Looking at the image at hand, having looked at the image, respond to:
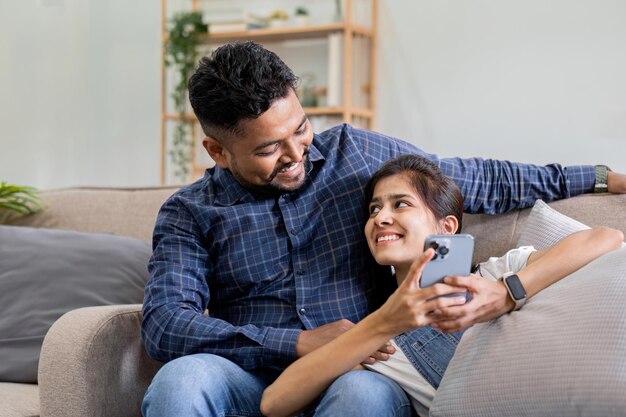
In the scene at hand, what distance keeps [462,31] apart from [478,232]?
7.61 feet

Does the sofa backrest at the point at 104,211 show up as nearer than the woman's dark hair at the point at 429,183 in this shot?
No

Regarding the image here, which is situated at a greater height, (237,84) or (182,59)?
(182,59)

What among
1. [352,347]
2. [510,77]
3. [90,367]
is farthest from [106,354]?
[510,77]

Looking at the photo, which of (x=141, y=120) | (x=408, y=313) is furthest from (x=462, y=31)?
(x=408, y=313)

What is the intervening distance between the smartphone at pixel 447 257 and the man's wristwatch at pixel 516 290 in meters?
0.12

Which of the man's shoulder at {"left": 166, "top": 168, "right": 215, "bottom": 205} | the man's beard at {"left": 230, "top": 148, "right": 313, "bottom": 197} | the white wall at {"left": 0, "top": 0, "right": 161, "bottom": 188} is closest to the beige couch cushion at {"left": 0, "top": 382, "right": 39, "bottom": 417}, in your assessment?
the man's shoulder at {"left": 166, "top": 168, "right": 215, "bottom": 205}

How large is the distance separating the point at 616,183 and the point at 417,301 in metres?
0.71

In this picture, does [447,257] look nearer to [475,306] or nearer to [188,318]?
[475,306]

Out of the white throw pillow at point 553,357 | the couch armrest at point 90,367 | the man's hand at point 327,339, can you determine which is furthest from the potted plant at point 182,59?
the white throw pillow at point 553,357

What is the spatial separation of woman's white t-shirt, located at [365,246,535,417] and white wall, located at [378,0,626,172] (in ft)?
7.35

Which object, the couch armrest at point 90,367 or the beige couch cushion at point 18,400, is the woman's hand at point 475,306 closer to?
the couch armrest at point 90,367

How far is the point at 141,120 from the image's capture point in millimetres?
4977

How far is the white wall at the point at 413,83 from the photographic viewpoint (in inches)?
146

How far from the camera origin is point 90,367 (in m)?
1.58
